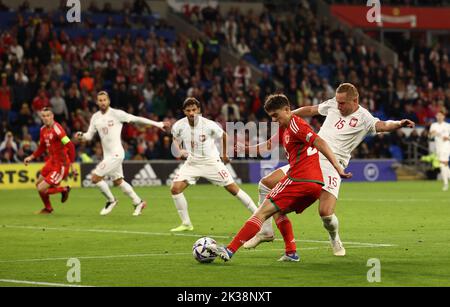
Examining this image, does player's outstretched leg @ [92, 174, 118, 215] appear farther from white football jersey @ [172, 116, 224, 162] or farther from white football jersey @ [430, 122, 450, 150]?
white football jersey @ [430, 122, 450, 150]

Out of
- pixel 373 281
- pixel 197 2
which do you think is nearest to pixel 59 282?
pixel 373 281

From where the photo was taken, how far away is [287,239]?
1332cm

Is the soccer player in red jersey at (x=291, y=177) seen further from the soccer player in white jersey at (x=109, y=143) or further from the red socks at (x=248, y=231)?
the soccer player in white jersey at (x=109, y=143)

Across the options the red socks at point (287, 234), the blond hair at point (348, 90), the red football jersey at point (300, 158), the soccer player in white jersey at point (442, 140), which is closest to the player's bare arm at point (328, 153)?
the red football jersey at point (300, 158)

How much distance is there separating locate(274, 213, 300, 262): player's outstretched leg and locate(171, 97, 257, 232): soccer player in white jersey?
197 inches

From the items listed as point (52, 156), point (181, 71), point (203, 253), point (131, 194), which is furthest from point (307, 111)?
point (181, 71)

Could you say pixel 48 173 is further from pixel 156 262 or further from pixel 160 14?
pixel 160 14

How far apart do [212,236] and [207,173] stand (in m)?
1.96

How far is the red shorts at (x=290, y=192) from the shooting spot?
1280 centimetres

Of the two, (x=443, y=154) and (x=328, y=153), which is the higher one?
(x=328, y=153)

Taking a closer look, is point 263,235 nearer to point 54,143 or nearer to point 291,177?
point 291,177

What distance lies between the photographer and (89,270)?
12336 mm

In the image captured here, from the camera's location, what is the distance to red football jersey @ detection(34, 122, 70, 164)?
76.4ft
